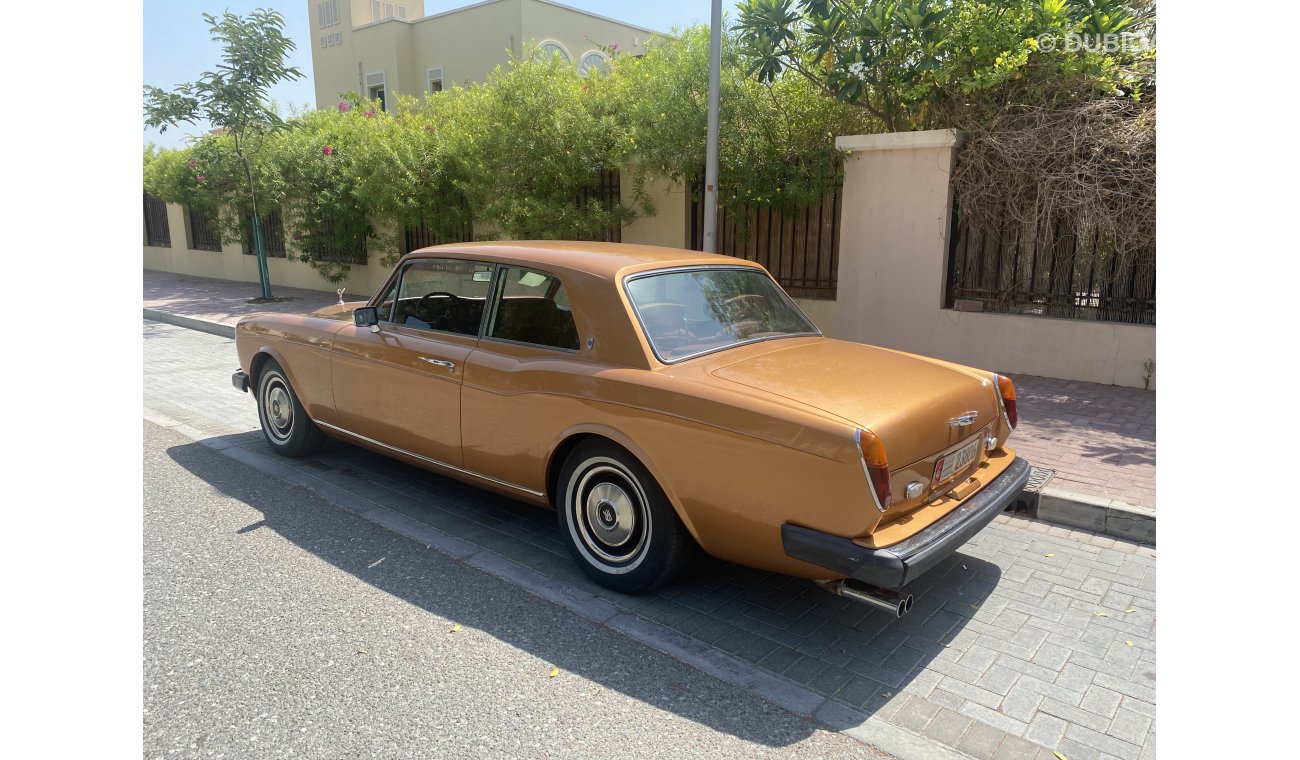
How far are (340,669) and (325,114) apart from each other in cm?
1577

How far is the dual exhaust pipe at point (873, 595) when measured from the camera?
3195 mm

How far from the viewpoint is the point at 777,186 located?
9500mm

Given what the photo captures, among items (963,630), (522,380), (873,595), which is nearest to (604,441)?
(522,380)

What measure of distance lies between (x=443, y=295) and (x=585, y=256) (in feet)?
3.29

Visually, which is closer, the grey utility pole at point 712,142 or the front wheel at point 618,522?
the front wheel at point 618,522

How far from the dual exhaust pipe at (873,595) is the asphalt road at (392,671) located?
1.76 ft

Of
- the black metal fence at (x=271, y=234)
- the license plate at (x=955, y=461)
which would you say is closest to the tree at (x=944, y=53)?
the license plate at (x=955, y=461)

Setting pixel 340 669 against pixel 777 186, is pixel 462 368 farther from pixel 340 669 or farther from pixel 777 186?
pixel 777 186

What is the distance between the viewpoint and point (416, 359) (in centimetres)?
470

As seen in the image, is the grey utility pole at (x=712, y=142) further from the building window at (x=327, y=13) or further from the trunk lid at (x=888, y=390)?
the building window at (x=327, y=13)

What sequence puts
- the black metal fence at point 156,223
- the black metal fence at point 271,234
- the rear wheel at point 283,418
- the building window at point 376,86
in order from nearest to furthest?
1. the rear wheel at point 283,418
2. the black metal fence at point 271,234
3. the black metal fence at point 156,223
4. the building window at point 376,86

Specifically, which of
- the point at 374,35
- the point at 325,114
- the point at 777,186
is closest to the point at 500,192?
the point at 777,186

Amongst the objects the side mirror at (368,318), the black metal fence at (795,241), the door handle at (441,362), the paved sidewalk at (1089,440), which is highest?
the black metal fence at (795,241)

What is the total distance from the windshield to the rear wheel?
2998 millimetres
